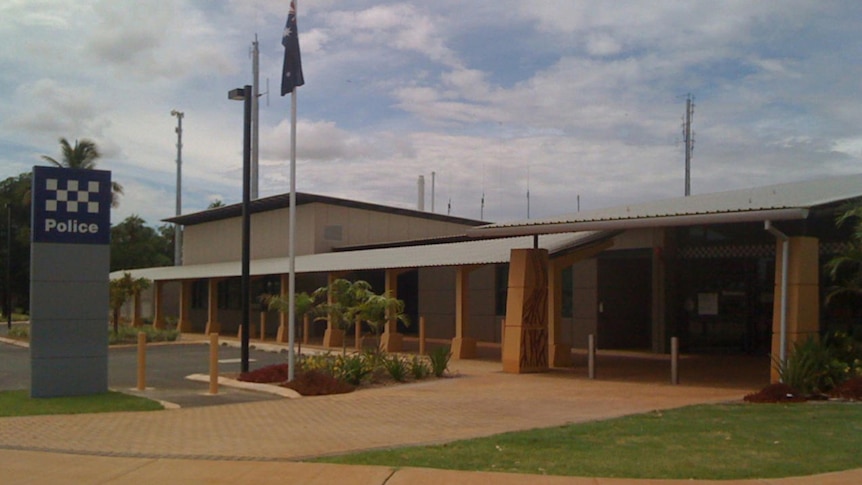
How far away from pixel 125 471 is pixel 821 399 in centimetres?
1053

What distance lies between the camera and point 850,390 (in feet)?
45.4

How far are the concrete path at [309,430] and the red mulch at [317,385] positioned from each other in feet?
1.46

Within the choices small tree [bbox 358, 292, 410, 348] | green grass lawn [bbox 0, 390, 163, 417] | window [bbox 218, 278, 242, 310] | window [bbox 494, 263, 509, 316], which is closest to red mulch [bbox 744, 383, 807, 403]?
small tree [bbox 358, 292, 410, 348]

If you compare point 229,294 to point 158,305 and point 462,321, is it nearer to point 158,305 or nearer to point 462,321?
point 158,305

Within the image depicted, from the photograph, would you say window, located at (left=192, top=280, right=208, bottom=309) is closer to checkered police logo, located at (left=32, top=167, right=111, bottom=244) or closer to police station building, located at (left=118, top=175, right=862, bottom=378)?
police station building, located at (left=118, top=175, right=862, bottom=378)

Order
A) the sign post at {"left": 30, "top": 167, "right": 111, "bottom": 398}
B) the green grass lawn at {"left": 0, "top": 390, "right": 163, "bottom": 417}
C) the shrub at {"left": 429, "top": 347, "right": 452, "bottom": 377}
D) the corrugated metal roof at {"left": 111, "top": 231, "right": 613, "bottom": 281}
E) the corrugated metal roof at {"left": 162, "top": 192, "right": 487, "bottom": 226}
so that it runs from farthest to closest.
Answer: the corrugated metal roof at {"left": 162, "top": 192, "right": 487, "bottom": 226}, the corrugated metal roof at {"left": 111, "top": 231, "right": 613, "bottom": 281}, the shrub at {"left": 429, "top": 347, "right": 452, "bottom": 377}, the sign post at {"left": 30, "top": 167, "right": 111, "bottom": 398}, the green grass lawn at {"left": 0, "top": 390, "right": 163, "bottom": 417}

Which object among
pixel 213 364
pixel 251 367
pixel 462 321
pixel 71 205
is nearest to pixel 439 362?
pixel 213 364

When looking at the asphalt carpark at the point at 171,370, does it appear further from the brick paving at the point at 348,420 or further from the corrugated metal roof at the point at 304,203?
the corrugated metal roof at the point at 304,203

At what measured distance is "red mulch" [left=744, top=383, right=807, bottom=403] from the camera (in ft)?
45.9

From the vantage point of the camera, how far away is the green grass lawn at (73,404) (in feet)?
44.9

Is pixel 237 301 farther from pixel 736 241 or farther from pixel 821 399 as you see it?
pixel 821 399

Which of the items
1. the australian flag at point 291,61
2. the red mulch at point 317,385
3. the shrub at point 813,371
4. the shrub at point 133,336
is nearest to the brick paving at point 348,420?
the red mulch at point 317,385

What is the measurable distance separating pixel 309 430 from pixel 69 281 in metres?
6.47

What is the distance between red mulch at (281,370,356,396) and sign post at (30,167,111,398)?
3.46 m
